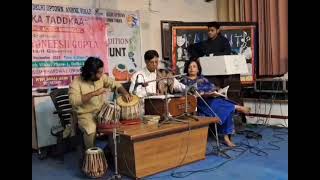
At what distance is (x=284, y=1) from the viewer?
578 cm

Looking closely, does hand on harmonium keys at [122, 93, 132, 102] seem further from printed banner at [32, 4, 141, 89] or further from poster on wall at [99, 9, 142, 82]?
poster on wall at [99, 9, 142, 82]

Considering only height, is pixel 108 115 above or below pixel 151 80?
below

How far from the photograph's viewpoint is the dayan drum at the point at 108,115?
354cm

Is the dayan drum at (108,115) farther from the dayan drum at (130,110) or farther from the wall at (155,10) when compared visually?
the wall at (155,10)

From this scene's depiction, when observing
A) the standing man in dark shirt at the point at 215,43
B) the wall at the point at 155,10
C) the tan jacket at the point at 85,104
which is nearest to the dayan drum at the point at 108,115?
the tan jacket at the point at 85,104

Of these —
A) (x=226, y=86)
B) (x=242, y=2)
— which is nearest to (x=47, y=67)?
(x=226, y=86)

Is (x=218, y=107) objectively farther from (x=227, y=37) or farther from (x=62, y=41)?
(x=62, y=41)

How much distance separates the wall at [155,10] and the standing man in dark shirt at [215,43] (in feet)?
2.76

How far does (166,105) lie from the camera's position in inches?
150

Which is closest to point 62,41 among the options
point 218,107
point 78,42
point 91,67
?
point 78,42

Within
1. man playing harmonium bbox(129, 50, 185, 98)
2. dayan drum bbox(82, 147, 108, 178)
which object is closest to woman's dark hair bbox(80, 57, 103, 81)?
man playing harmonium bbox(129, 50, 185, 98)

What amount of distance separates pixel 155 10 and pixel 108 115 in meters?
2.80

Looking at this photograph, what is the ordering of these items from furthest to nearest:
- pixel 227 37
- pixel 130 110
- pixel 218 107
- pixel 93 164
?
pixel 227 37 → pixel 218 107 → pixel 130 110 → pixel 93 164
